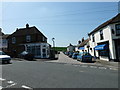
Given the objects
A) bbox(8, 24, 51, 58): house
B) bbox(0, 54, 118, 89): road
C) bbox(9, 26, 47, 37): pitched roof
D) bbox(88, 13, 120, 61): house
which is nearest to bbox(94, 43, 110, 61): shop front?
bbox(88, 13, 120, 61): house

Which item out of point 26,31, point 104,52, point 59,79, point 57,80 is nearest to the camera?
point 57,80

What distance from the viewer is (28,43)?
107 feet

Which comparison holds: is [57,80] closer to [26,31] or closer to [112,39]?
[112,39]

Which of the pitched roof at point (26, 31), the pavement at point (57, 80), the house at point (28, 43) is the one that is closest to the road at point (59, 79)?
the pavement at point (57, 80)

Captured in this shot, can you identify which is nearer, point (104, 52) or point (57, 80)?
point (57, 80)

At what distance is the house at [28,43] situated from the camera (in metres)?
31.0

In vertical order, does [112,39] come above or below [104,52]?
above

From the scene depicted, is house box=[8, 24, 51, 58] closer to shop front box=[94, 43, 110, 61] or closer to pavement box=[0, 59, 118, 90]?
shop front box=[94, 43, 110, 61]

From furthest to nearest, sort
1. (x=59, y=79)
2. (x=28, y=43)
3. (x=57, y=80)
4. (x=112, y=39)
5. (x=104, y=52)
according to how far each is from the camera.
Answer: (x=28, y=43)
(x=104, y=52)
(x=112, y=39)
(x=59, y=79)
(x=57, y=80)

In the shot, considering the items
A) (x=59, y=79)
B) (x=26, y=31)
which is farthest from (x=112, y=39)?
(x=26, y=31)

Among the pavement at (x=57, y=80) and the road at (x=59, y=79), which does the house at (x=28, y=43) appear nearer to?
the road at (x=59, y=79)

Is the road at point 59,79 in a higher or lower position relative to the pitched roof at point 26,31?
lower

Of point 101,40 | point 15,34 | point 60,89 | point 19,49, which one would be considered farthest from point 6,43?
point 60,89

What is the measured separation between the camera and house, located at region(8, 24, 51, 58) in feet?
102
